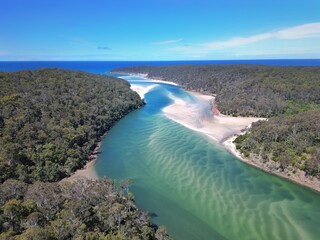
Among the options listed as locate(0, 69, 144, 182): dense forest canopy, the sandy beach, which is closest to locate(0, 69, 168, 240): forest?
locate(0, 69, 144, 182): dense forest canopy

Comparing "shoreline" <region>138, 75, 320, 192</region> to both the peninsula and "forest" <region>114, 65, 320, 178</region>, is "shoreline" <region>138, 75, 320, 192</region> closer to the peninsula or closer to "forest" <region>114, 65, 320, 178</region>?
the peninsula

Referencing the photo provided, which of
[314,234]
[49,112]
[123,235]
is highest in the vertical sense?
[49,112]

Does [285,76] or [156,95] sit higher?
[285,76]

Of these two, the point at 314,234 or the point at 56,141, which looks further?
the point at 56,141

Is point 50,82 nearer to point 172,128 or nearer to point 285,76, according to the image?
point 172,128

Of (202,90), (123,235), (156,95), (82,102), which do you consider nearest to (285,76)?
(202,90)

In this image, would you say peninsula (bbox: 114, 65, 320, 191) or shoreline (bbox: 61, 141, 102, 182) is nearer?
shoreline (bbox: 61, 141, 102, 182)

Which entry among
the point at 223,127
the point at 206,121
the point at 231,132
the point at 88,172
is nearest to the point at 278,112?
the point at 223,127
